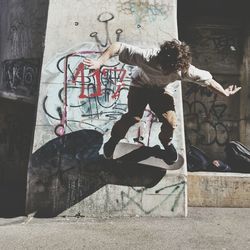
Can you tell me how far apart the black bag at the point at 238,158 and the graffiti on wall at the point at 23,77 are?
3.74 meters

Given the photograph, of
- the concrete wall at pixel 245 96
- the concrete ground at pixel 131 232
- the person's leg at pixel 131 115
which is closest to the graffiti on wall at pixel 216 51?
the concrete wall at pixel 245 96

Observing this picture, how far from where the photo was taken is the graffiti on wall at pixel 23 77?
320 inches

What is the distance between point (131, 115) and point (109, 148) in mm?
557

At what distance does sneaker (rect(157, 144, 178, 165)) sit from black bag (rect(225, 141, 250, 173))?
1.83m

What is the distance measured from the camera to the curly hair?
4996mm

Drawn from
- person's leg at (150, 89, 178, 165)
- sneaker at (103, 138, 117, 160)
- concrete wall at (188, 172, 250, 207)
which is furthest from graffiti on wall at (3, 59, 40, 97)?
concrete wall at (188, 172, 250, 207)

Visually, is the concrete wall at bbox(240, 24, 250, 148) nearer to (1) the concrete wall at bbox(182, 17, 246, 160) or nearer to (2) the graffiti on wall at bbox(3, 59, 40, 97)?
(1) the concrete wall at bbox(182, 17, 246, 160)

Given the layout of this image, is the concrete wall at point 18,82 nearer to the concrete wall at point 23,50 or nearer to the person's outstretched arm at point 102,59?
the concrete wall at point 23,50

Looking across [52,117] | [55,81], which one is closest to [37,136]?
[52,117]

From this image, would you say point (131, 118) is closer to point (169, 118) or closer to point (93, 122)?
point (169, 118)

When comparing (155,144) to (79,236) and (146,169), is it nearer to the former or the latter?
(146,169)

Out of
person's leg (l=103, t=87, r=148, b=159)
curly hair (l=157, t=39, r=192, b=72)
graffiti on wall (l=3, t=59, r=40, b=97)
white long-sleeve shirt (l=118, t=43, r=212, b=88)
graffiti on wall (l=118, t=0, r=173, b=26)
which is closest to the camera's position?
curly hair (l=157, t=39, r=192, b=72)

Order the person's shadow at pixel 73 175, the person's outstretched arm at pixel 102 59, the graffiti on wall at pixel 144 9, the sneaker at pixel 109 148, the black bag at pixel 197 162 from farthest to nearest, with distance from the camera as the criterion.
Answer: the black bag at pixel 197 162 < the graffiti on wall at pixel 144 9 < the person's shadow at pixel 73 175 < the sneaker at pixel 109 148 < the person's outstretched arm at pixel 102 59

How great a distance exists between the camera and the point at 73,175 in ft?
19.6
